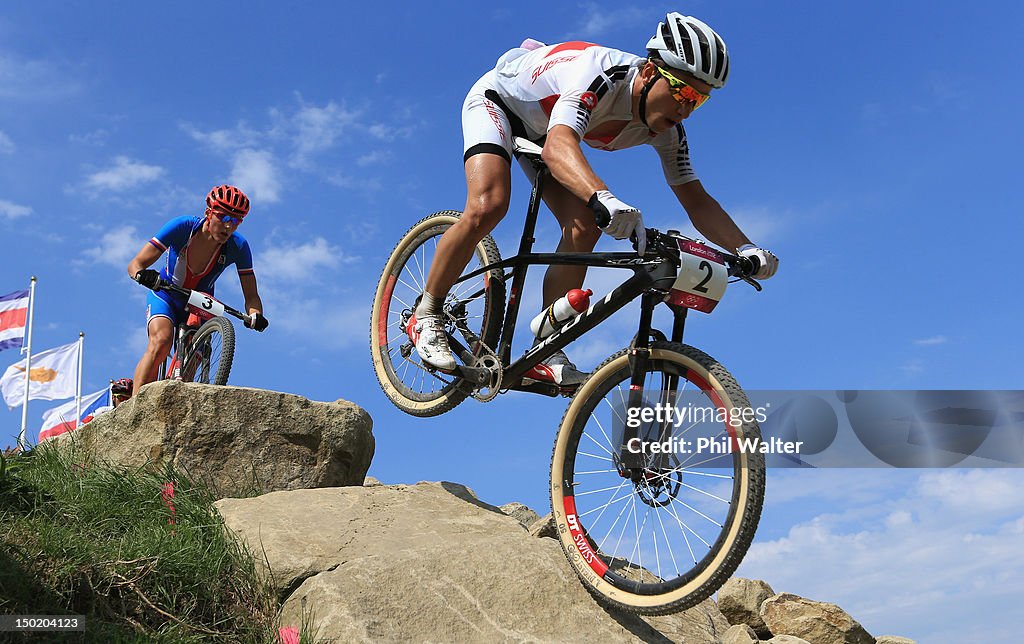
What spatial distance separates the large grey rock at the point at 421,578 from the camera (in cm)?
442

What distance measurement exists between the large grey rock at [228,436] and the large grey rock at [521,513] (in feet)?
7.58

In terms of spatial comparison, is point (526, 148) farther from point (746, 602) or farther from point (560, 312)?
point (746, 602)

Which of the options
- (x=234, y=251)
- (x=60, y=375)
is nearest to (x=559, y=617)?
(x=234, y=251)

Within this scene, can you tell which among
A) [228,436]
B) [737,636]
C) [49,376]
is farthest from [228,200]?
[49,376]

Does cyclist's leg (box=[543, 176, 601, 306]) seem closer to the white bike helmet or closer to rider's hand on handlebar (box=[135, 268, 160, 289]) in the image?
the white bike helmet

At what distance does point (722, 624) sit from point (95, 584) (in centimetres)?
388

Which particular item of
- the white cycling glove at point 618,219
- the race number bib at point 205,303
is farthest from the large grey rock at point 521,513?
the white cycling glove at point 618,219

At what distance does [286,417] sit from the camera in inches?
258

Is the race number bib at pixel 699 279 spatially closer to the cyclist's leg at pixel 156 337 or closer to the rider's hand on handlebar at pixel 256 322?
the rider's hand on handlebar at pixel 256 322

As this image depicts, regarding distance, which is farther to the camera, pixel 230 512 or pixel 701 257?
pixel 230 512

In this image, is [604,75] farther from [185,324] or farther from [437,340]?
[185,324]

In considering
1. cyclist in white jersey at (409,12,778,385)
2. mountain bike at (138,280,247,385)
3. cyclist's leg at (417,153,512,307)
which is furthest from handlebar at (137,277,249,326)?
cyclist's leg at (417,153,512,307)

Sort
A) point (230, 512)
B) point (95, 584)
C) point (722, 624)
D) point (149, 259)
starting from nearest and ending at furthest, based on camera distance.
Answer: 1. point (95, 584)
2. point (230, 512)
3. point (722, 624)
4. point (149, 259)

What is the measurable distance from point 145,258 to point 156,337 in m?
0.82
